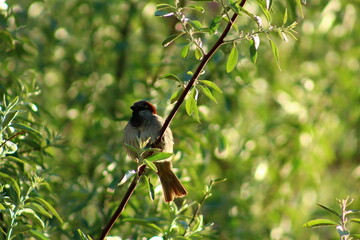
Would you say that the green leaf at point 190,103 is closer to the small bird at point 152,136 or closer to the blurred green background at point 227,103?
the small bird at point 152,136

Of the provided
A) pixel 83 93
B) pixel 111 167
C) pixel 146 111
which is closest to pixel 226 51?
pixel 146 111

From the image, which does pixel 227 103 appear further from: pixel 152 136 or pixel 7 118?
pixel 7 118

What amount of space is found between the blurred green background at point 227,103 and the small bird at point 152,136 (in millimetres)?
214

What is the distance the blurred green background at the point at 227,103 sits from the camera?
4402 millimetres

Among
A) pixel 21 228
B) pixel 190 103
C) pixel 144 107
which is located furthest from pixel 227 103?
pixel 21 228

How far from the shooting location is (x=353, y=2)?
5.16 m

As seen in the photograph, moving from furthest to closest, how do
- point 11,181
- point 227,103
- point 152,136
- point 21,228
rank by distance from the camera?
point 227,103
point 152,136
point 11,181
point 21,228

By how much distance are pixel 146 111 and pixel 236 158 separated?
1.26m

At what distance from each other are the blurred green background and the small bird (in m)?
0.21

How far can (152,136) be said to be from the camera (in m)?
3.86

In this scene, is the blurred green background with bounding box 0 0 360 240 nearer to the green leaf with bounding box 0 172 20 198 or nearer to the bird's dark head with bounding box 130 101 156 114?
the bird's dark head with bounding box 130 101 156 114

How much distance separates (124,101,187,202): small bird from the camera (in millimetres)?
3617

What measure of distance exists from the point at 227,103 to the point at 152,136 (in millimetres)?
965

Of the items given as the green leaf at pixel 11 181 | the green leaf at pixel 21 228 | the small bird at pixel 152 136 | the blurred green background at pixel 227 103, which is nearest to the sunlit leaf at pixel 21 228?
the green leaf at pixel 21 228
